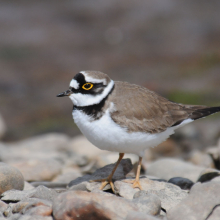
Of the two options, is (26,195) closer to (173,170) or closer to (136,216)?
(136,216)

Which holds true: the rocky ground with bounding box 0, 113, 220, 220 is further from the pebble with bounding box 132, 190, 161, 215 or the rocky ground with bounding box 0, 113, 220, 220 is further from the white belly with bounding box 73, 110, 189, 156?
the white belly with bounding box 73, 110, 189, 156

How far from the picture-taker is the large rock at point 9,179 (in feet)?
17.1

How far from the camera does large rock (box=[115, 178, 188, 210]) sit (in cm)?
491

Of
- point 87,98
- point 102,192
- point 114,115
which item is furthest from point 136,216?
point 87,98

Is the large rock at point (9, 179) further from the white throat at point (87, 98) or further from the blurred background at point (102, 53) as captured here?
the blurred background at point (102, 53)

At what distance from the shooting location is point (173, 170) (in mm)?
7059

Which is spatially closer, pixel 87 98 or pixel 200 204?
pixel 200 204

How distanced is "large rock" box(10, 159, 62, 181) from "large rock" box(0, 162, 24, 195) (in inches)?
52.0

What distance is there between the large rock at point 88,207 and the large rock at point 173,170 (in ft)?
9.42

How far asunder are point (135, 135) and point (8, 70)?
1140 cm

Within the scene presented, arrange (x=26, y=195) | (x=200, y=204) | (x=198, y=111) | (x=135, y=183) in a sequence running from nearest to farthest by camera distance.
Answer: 1. (x=200, y=204)
2. (x=26, y=195)
3. (x=135, y=183)
4. (x=198, y=111)

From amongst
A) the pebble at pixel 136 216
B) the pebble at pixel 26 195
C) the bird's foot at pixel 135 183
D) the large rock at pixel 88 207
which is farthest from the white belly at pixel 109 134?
the pebble at pixel 136 216

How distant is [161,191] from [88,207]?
1539mm

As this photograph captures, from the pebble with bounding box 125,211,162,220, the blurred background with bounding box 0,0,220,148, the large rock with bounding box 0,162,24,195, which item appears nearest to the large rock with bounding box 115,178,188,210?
the pebble with bounding box 125,211,162,220
